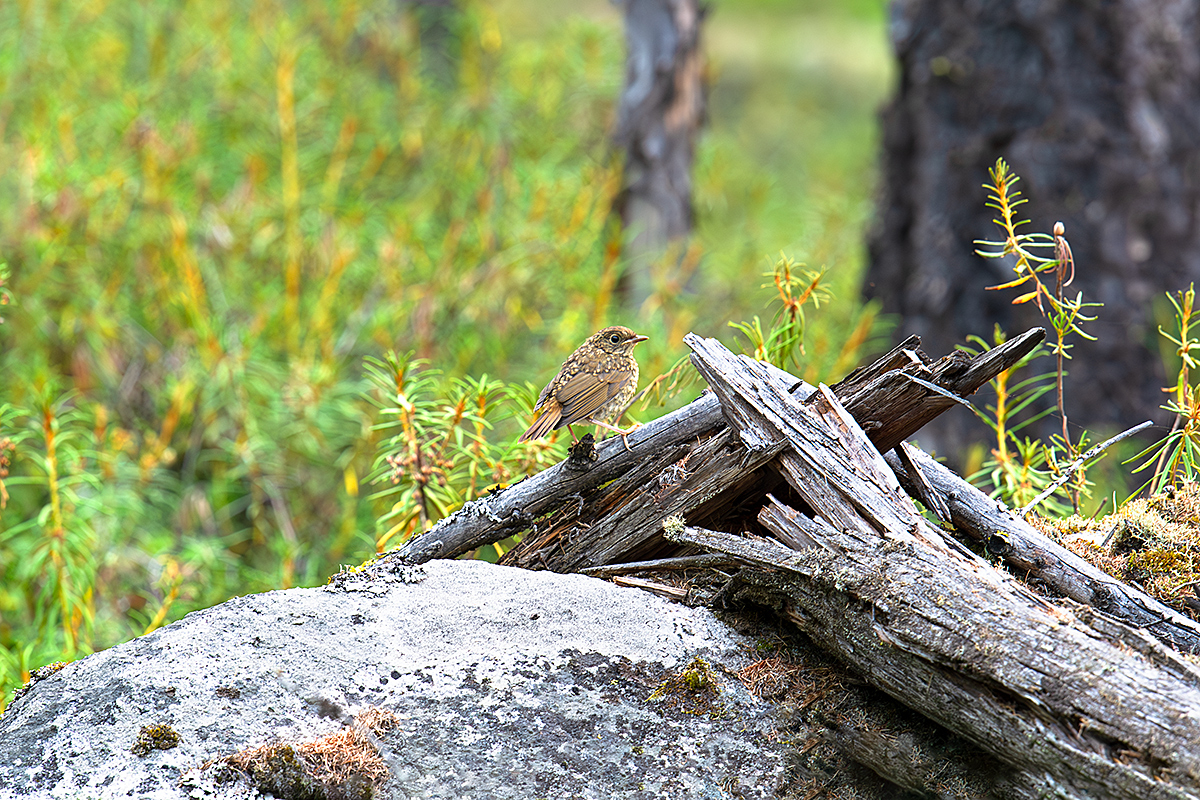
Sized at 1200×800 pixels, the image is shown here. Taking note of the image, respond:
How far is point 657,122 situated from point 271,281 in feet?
10.5

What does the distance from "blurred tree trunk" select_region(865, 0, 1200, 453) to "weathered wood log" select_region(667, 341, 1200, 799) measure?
375 centimetres

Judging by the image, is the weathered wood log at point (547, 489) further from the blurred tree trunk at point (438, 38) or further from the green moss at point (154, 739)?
the blurred tree trunk at point (438, 38)

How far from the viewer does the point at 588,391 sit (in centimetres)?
287

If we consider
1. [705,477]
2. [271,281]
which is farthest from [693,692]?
[271,281]

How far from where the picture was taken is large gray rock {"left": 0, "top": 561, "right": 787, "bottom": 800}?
190 centimetres

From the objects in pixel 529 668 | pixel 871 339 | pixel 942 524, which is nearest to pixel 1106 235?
pixel 871 339

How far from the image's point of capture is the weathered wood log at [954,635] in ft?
5.60

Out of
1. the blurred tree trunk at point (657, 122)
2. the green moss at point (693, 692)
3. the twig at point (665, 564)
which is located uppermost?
the blurred tree trunk at point (657, 122)

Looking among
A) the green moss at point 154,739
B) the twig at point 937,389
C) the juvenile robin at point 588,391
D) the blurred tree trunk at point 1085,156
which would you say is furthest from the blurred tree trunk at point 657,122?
the green moss at point 154,739

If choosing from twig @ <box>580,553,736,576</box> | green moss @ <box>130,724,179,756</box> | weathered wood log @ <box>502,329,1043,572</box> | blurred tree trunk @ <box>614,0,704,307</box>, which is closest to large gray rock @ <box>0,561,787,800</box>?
green moss @ <box>130,724,179,756</box>

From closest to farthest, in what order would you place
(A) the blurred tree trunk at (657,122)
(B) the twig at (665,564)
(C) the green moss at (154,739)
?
(C) the green moss at (154,739) → (B) the twig at (665,564) → (A) the blurred tree trunk at (657,122)

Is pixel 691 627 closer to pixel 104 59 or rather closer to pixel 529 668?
pixel 529 668

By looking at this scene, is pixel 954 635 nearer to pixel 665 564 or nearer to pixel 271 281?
pixel 665 564

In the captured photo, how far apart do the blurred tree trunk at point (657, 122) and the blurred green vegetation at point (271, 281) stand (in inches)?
13.9
